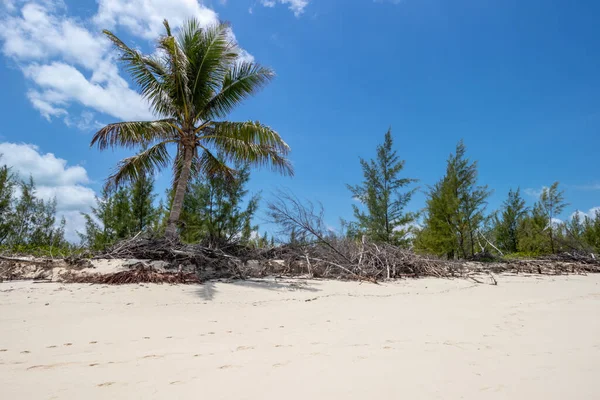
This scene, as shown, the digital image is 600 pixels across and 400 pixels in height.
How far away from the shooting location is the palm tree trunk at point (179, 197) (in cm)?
878

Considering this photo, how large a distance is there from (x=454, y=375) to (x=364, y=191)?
53.0 feet

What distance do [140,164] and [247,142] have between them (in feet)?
12.2

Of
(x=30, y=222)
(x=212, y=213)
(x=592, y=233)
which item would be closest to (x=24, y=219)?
(x=30, y=222)

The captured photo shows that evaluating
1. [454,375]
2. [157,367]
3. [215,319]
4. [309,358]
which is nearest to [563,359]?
[454,375]

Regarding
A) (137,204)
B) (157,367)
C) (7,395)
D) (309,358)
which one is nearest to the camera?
(7,395)

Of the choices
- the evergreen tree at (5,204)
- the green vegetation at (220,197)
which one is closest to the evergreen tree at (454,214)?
the green vegetation at (220,197)

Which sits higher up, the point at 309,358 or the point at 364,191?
the point at 364,191

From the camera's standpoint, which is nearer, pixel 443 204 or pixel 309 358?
pixel 309 358

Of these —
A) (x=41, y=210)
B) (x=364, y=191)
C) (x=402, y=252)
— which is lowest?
(x=402, y=252)

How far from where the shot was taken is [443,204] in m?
16.6

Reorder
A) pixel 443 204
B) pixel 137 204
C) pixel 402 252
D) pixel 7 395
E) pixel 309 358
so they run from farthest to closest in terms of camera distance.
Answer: pixel 137 204, pixel 443 204, pixel 402 252, pixel 309 358, pixel 7 395

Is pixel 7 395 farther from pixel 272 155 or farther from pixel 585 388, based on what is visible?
pixel 272 155

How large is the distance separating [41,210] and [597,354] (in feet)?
78.9

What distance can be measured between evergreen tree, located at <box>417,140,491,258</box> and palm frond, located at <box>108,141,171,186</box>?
1303cm
